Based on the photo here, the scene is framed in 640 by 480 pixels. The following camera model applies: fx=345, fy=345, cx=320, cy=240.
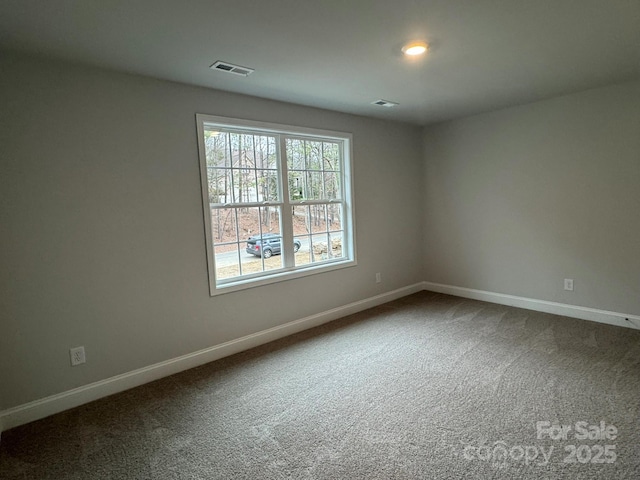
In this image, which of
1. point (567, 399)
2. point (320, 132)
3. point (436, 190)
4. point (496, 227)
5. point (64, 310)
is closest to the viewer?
point (567, 399)

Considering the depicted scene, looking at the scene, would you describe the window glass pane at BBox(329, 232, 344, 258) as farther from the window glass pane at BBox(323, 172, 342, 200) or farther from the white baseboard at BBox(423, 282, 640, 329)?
the white baseboard at BBox(423, 282, 640, 329)

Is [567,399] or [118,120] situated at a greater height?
[118,120]

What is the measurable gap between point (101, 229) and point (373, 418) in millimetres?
2306

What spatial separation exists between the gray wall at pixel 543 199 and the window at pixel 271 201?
1.59m

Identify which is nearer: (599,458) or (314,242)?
(599,458)

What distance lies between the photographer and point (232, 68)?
2.59 meters

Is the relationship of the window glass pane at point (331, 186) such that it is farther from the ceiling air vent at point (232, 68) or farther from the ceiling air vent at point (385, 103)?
the ceiling air vent at point (232, 68)

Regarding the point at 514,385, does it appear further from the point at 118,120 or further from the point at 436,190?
the point at 118,120

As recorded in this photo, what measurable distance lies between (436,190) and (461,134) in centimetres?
81

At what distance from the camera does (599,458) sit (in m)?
1.76

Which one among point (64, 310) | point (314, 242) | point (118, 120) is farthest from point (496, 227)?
point (64, 310)

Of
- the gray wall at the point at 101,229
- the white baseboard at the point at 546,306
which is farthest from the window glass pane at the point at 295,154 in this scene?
the white baseboard at the point at 546,306

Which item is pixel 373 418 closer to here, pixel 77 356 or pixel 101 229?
pixel 77 356

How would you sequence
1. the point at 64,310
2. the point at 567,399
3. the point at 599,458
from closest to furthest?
the point at 599,458 < the point at 567,399 < the point at 64,310
